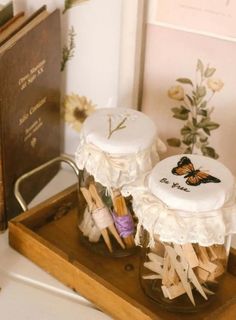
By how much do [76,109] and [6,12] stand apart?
0.19 m

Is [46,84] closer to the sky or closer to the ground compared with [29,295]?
closer to the sky

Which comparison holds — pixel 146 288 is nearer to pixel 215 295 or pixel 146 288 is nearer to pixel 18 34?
pixel 215 295

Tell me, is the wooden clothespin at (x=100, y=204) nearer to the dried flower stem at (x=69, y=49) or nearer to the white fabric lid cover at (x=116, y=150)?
the white fabric lid cover at (x=116, y=150)

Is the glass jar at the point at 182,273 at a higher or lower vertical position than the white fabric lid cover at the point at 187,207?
lower

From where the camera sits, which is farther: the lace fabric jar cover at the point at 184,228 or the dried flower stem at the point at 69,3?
the dried flower stem at the point at 69,3

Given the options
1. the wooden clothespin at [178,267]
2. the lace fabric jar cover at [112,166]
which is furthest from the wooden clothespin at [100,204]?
the wooden clothespin at [178,267]

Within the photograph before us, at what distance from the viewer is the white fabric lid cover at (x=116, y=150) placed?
77cm

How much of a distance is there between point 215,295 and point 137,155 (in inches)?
7.6

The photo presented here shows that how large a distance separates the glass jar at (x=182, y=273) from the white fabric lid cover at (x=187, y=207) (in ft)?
0.15

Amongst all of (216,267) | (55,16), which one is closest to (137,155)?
(216,267)

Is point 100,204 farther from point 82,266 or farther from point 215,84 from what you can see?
point 215,84

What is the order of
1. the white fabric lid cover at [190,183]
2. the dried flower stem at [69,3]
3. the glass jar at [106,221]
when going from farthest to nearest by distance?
the dried flower stem at [69,3]
the glass jar at [106,221]
the white fabric lid cover at [190,183]

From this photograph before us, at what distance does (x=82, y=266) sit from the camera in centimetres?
81

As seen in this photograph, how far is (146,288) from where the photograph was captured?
31.9 inches
